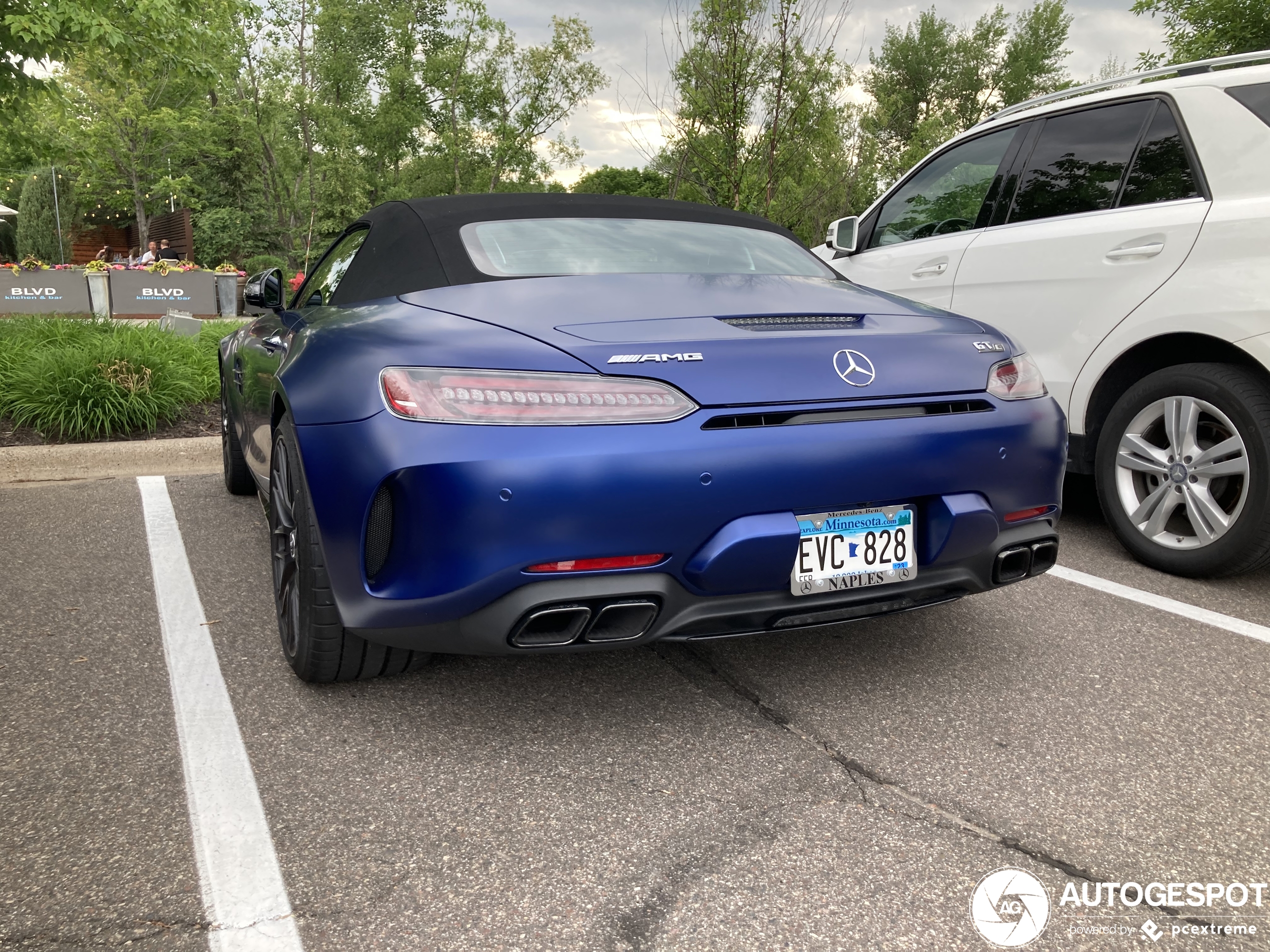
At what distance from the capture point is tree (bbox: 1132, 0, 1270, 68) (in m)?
19.3

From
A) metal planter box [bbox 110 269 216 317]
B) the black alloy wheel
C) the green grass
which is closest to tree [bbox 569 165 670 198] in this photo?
metal planter box [bbox 110 269 216 317]

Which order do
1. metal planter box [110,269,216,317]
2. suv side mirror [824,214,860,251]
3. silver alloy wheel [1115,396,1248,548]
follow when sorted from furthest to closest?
metal planter box [110,269,216,317] → suv side mirror [824,214,860,251] → silver alloy wheel [1115,396,1248,548]

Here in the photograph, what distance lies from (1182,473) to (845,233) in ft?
7.08

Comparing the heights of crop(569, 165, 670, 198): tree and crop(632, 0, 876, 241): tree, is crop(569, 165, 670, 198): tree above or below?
above

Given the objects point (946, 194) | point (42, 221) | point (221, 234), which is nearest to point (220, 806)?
point (946, 194)

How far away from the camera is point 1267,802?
7.16 ft

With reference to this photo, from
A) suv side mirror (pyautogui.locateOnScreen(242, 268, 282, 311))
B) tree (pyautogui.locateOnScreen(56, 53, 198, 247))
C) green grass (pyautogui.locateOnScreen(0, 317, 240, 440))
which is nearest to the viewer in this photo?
suv side mirror (pyautogui.locateOnScreen(242, 268, 282, 311))

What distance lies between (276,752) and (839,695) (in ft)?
4.89

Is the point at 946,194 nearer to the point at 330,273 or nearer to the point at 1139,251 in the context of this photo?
the point at 1139,251

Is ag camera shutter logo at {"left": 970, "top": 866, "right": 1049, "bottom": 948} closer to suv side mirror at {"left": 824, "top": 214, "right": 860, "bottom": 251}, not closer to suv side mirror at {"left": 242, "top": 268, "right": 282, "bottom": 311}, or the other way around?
suv side mirror at {"left": 242, "top": 268, "right": 282, "bottom": 311}

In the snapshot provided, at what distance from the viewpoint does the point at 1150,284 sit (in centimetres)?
384

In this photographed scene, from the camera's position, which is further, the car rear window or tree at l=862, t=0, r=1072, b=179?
tree at l=862, t=0, r=1072, b=179

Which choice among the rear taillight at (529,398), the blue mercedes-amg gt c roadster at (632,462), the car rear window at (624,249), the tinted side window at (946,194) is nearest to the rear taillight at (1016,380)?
the blue mercedes-amg gt c roadster at (632,462)

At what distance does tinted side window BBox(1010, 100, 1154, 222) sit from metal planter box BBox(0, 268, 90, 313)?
50.1 ft
